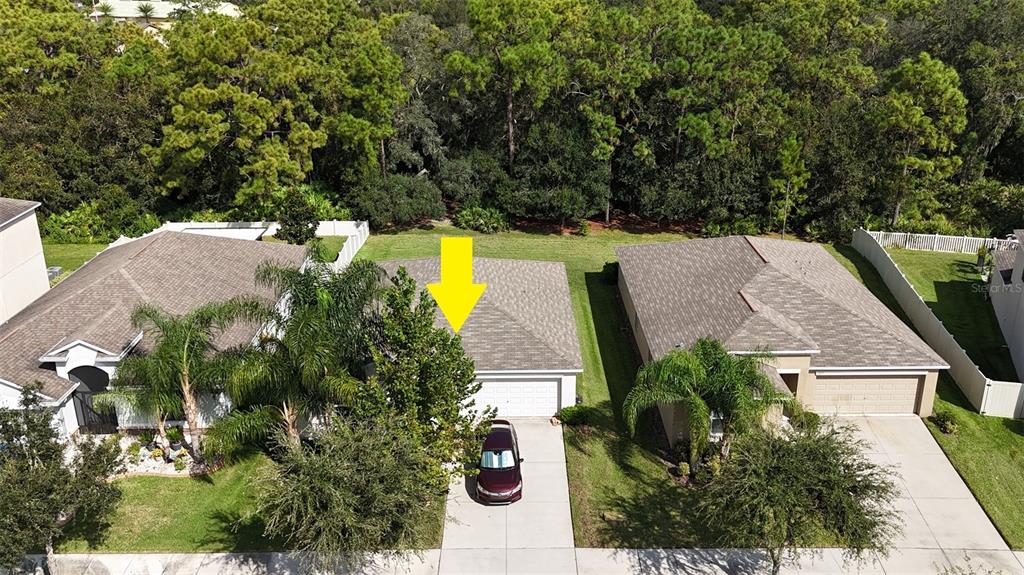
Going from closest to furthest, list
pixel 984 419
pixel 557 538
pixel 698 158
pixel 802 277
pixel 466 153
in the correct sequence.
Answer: pixel 557 538 < pixel 984 419 < pixel 802 277 < pixel 698 158 < pixel 466 153

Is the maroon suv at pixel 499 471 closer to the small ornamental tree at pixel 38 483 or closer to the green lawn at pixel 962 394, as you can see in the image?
the small ornamental tree at pixel 38 483

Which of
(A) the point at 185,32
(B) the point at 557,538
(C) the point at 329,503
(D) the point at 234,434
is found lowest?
(B) the point at 557,538

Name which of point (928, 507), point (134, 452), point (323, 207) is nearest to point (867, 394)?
point (928, 507)

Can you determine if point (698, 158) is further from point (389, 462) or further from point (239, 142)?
point (389, 462)

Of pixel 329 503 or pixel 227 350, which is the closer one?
pixel 329 503

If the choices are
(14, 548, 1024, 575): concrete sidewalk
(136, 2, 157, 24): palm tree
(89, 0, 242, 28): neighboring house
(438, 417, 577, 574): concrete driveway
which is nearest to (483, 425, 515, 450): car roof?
(438, 417, 577, 574): concrete driveway

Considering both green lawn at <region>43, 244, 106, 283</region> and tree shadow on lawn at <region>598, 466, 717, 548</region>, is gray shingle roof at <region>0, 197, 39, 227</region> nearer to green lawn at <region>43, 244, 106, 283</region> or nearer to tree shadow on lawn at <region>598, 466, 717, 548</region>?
green lawn at <region>43, 244, 106, 283</region>

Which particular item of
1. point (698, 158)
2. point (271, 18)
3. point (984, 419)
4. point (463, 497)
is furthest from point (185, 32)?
point (984, 419)

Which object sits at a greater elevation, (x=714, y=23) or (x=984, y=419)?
(x=714, y=23)
